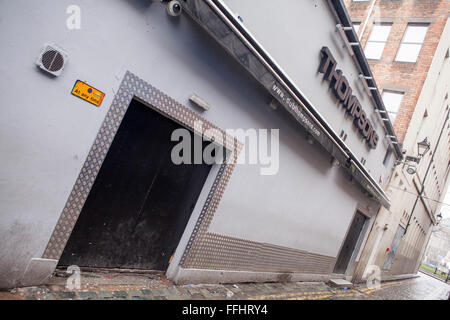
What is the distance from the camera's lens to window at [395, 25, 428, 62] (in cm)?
1528

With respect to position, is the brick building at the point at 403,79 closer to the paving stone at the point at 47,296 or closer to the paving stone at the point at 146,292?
the paving stone at the point at 146,292

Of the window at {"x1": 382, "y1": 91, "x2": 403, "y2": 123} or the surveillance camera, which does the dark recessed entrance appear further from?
the window at {"x1": 382, "y1": 91, "x2": 403, "y2": 123}

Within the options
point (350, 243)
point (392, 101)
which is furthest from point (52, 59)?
point (392, 101)

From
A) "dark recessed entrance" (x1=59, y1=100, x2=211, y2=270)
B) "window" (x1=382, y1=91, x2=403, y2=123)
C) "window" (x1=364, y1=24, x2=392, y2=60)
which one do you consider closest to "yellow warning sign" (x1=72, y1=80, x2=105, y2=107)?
"dark recessed entrance" (x1=59, y1=100, x2=211, y2=270)

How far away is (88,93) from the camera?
372 cm

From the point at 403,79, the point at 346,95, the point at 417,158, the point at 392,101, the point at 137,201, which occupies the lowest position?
the point at 137,201

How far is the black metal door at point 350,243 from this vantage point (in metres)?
12.4

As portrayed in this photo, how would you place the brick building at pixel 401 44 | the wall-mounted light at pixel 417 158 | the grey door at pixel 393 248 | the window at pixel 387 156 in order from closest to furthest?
the wall-mounted light at pixel 417 158 < the window at pixel 387 156 < the brick building at pixel 401 44 < the grey door at pixel 393 248

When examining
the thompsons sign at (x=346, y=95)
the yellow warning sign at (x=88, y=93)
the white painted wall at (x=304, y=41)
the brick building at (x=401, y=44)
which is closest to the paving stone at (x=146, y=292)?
the yellow warning sign at (x=88, y=93)

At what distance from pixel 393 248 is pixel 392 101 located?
28.1 ft

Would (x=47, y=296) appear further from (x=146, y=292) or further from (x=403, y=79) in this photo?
(x=403, y=79)

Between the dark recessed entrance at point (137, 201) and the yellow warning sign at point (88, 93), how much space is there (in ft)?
2.41
